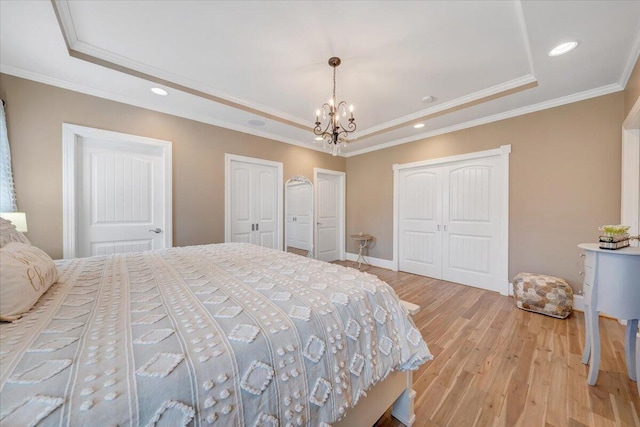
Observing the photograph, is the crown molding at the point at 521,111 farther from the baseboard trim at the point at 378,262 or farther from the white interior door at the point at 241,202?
the white interior door at the point at 241,202

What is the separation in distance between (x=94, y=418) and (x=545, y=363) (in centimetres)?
278

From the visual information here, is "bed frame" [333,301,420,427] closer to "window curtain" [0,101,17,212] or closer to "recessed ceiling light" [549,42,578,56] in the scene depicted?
"recessed ceiling light" [549,42,578,56]

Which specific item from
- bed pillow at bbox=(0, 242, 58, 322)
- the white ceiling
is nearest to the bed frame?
bed pillow at bbox=(0, 242, 58, 322)

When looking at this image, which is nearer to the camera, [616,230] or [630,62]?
[616,230]

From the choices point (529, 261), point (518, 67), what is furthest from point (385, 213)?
point (518, 67)

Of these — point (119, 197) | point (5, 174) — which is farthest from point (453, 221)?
point (5, 174)

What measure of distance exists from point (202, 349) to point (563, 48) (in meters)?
3.30

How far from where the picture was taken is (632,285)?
153 cm

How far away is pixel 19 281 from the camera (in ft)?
3.02

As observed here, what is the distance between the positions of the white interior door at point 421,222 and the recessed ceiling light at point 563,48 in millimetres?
2047

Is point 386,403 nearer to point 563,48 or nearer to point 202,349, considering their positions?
point 202,349

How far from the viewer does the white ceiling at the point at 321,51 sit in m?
1.70

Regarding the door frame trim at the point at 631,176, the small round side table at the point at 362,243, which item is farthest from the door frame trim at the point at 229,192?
the door frame trim at the point at 631,176

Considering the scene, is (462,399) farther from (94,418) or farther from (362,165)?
(362,165)
